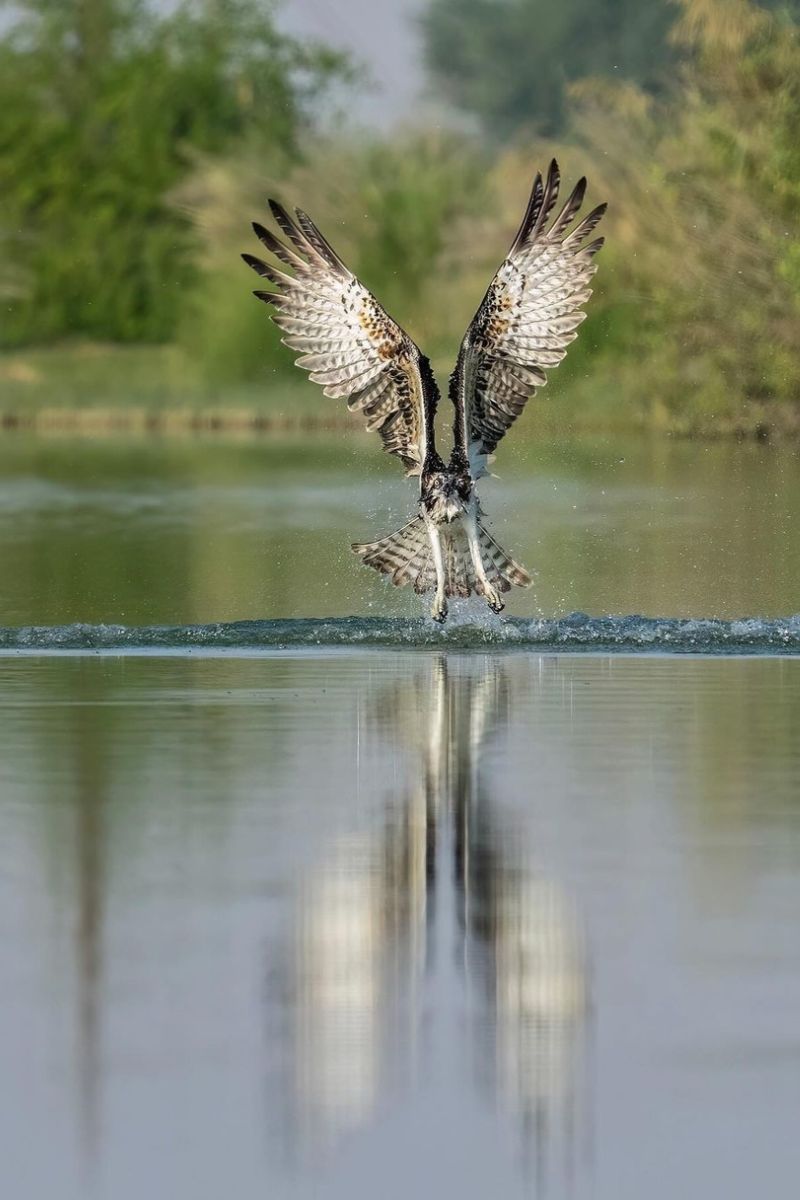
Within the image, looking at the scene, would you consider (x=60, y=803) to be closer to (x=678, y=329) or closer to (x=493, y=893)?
(x=493, y=893)

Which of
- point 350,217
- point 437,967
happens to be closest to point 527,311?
point 437,967

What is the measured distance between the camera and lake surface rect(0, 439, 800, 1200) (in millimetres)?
5629

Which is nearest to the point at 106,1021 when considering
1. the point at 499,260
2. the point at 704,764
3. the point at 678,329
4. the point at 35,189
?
the point at 704,764

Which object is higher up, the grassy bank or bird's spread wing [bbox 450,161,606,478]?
the grassy bank

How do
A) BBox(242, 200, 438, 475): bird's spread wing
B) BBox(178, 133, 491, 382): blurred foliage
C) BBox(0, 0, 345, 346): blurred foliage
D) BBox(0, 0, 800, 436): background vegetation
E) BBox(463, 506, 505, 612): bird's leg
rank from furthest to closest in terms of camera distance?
BBox(0, 0, 345, 346): blurred foliage
BBox(178, 133, 491, 382): blurred foliage
BBox(0, 0, 800, 436): background vegetation
BBox(242, 200, 438, 475): bird's spread wing
BBox(463, 506, 505, 612): bird's leg

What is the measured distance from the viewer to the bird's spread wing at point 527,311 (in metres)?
15.5

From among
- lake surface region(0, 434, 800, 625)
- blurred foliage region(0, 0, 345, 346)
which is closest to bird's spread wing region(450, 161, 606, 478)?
lake surface region(0, 434, 800, 625)

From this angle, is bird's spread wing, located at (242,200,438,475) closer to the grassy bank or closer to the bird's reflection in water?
the bird's reflection in water

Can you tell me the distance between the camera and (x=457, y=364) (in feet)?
51.4

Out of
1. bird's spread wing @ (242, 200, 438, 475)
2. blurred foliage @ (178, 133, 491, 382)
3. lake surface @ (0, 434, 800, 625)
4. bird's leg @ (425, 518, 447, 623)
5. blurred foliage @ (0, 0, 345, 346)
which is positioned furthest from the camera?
blurred foliage @ (0, 0, 345, 346)

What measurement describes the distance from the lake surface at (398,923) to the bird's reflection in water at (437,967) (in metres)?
0.01

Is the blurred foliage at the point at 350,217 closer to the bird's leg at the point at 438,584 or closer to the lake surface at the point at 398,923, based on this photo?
the bird's leg at the point at 438,584

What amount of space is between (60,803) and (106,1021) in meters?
2.97

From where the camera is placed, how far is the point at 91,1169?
546 cm
